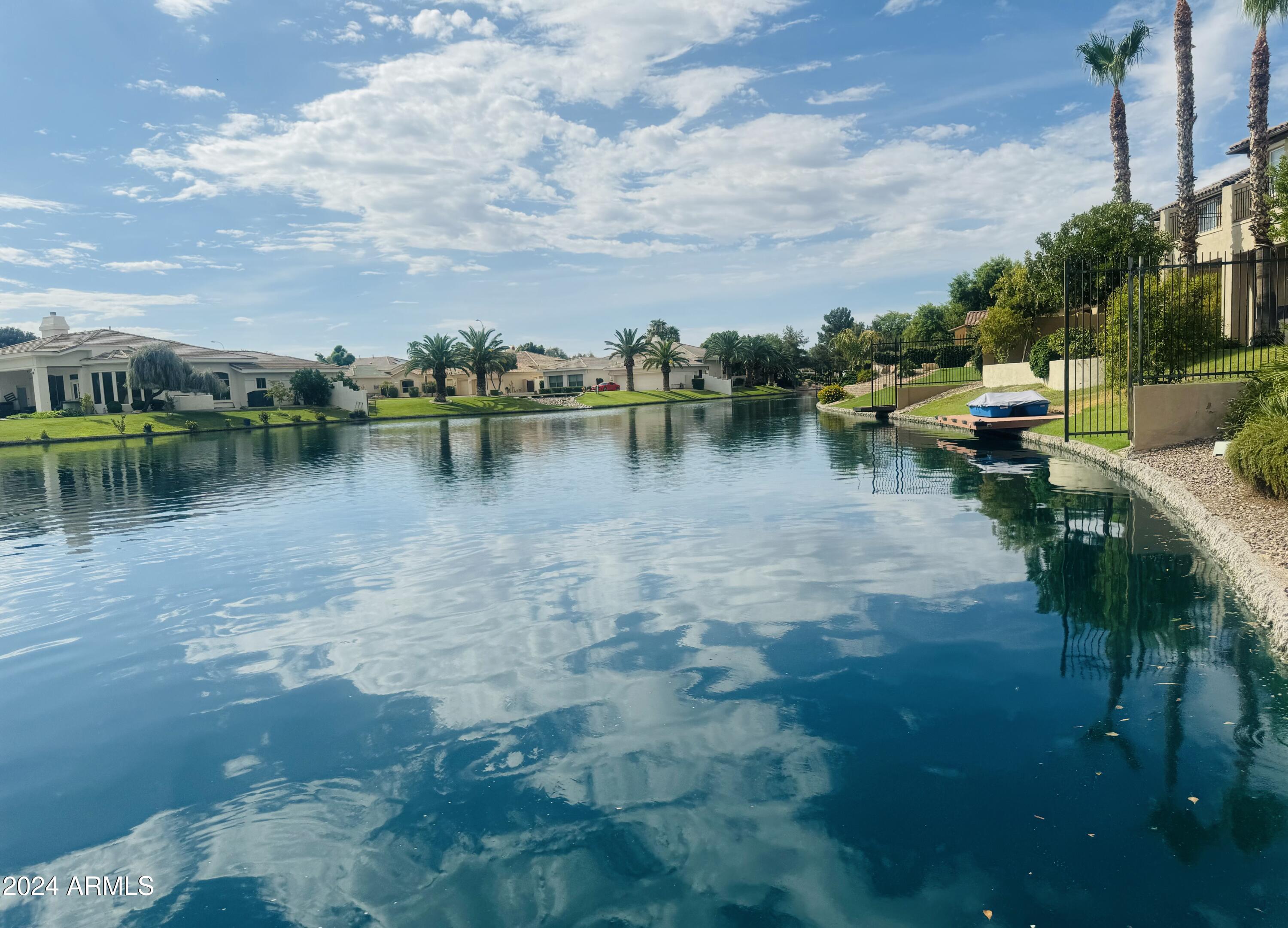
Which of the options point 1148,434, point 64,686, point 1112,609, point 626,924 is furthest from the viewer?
point 1148,434

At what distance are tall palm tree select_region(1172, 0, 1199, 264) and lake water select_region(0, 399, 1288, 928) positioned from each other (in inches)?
962

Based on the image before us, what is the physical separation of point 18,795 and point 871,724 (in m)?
6.65

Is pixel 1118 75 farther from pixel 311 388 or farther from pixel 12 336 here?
pixel 12 336

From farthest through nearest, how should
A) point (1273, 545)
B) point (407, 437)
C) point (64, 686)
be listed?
point (407, 437) < point (1273, 545) < point (64, 686)

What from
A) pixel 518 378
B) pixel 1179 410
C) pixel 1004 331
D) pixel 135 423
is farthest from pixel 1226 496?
pixel 518 378

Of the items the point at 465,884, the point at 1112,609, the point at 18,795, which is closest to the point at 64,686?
the point at 18,795

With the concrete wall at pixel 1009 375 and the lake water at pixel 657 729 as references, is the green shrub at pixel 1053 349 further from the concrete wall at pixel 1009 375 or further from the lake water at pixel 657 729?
the lake water at pixel 657 729

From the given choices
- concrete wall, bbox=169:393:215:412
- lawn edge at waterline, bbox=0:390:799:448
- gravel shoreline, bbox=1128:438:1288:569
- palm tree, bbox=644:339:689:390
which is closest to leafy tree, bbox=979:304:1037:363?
gravel shoreline, bbox=1128:438:1288:569

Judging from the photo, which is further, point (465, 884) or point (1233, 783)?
point (1233, 783)

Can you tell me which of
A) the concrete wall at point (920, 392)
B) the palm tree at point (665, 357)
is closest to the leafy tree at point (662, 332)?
the palm tree at point (665, 357)

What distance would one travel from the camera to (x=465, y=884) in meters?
4.84

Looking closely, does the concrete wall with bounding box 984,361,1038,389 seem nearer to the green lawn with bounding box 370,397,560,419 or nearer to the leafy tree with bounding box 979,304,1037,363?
the leafy tree with bounding box 979,304,1037,363

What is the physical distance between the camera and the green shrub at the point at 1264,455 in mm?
11461

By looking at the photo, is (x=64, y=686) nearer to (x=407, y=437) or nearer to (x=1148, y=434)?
(x=1148, y=434)
